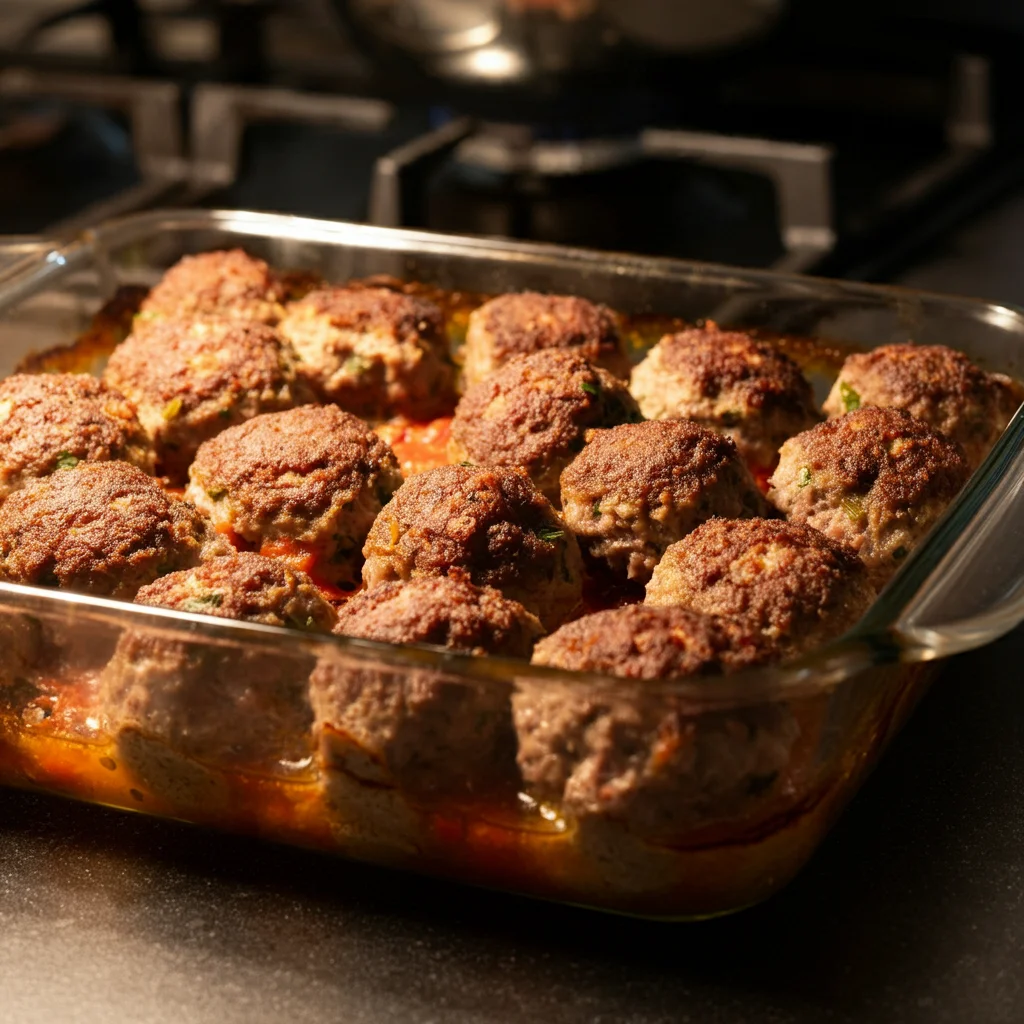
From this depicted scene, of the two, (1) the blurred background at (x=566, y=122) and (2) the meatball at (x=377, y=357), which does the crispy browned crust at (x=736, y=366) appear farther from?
(1) the blurred background at (x=566, y=122)

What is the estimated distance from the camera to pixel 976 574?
5.65 feet

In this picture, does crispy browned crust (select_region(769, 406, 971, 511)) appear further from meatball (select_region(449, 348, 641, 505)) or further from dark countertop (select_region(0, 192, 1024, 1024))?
dark countertop (select_region(0, 192, 1024, 1024))

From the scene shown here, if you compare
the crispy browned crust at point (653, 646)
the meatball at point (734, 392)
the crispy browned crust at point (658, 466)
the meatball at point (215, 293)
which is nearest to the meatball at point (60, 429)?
the meatball at point (215, 293)

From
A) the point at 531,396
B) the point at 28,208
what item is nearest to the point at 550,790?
the point at 531,396

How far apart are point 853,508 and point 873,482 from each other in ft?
0.16

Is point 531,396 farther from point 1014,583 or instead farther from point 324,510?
point 1014,583

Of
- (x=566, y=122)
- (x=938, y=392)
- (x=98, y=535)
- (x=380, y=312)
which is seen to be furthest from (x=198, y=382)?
(x=566, y=122)

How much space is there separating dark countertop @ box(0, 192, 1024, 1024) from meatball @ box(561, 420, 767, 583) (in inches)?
17.6

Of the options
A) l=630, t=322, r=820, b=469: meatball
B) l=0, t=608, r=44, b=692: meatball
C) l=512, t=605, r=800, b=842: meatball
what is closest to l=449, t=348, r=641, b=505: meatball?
l=630, t=322, r=820, b=469: meatball

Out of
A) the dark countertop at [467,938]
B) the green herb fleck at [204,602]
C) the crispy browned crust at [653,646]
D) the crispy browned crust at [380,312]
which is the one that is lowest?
the dark countertop at [467,938]

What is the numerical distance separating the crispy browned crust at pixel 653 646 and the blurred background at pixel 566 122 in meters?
2.03

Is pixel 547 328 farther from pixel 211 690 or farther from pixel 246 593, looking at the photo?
pixel 211 690

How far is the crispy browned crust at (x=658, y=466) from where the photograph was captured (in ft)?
6.89

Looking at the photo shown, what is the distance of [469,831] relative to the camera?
1.68 meters
